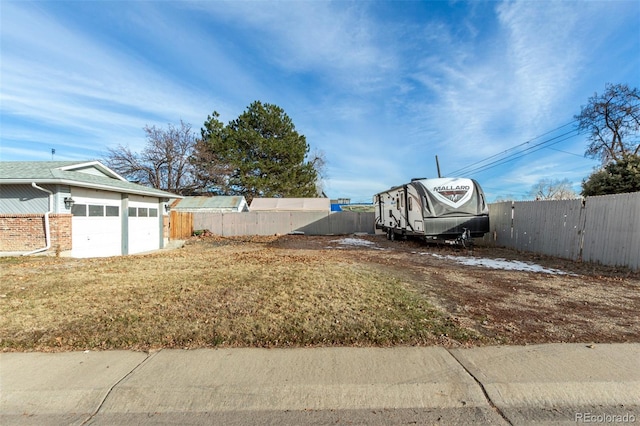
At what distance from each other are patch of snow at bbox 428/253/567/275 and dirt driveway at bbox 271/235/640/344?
0.08ft

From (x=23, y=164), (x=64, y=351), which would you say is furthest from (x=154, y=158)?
(x=64, y=351)

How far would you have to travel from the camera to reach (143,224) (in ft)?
50.1

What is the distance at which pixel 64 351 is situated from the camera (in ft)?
10.7

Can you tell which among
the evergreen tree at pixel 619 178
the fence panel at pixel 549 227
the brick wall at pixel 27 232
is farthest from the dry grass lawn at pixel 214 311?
the evergreen tree at pixel 619 178

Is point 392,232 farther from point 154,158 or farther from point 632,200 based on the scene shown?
point 154,158

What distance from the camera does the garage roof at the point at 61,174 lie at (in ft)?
33.2

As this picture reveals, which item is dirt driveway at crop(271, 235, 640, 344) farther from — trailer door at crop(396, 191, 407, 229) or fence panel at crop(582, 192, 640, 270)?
trailer door at crop(396, 191, 407, 229)

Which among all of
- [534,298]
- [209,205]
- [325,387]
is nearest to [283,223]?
[209,205]

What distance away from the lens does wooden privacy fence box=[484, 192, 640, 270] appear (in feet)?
24.5

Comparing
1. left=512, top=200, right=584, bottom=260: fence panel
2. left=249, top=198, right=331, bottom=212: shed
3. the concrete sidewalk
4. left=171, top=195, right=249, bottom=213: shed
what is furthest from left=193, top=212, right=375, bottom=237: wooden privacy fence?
the concrete sidewalk

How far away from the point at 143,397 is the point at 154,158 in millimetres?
→ 29406

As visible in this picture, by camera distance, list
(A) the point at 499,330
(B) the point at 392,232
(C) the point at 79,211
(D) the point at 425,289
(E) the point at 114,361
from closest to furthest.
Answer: (E) the point at 114,361, (A) the point at 499,330, (D) the point at 425,289, (C) the point at 79,211, (B) the point at 392,232

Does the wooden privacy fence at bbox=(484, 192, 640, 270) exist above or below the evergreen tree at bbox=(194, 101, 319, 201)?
below

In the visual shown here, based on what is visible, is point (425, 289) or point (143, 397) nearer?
point (143, 397)
